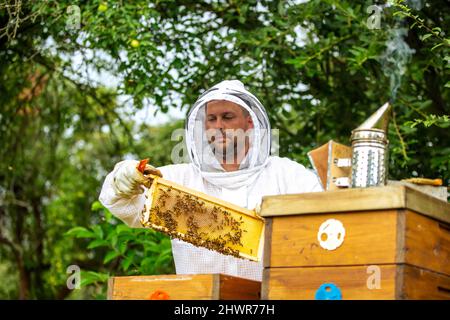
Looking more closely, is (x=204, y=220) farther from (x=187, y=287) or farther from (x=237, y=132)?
(x=237, y=132)

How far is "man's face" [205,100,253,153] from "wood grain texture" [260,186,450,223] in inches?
42.6

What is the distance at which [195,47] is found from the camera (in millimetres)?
5621

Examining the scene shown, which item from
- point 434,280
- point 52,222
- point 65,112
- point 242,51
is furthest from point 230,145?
point 52,222

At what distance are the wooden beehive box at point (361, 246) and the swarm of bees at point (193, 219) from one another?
38 cm

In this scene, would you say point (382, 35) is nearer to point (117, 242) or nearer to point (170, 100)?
point (170, 100)

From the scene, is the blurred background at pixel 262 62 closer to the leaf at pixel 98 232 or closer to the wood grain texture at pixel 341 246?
the leaf at pixel 98 232

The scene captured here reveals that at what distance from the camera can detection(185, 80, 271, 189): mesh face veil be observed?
3604mm

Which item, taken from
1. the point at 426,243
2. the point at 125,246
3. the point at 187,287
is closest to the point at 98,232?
the point at 125,246

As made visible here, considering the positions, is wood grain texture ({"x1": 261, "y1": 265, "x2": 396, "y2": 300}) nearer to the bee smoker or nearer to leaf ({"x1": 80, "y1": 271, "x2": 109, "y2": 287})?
the bee smoker

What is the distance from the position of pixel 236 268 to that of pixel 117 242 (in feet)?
6.86

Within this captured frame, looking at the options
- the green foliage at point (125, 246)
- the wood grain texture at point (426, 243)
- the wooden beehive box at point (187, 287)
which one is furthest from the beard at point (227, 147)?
the green foliage at point (125, 246)

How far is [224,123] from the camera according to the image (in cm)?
373

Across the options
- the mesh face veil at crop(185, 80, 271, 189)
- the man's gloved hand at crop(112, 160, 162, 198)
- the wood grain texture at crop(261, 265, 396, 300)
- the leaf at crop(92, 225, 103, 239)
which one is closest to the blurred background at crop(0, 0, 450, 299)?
the leaf at crop(92, 225, 103, 239)

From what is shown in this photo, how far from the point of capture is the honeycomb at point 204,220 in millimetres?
2977
